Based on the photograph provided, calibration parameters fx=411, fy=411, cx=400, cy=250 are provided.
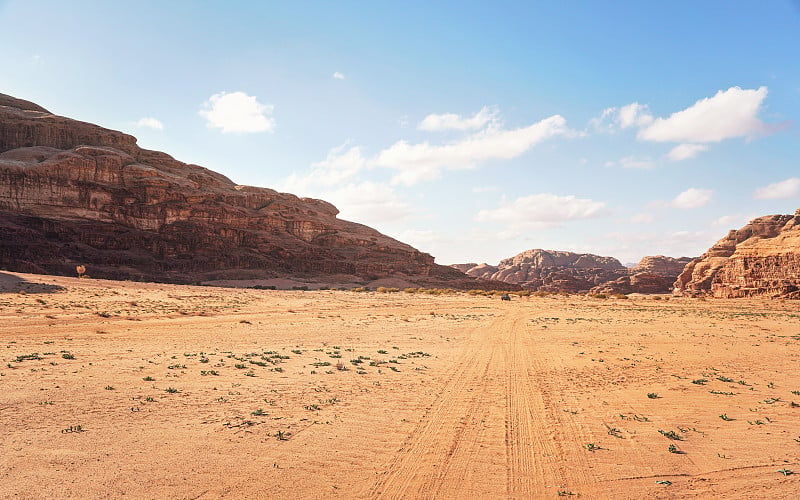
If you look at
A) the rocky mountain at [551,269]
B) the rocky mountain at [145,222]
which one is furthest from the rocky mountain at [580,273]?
the rocky mountain at [145,222]

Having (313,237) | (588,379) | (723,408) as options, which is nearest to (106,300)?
(588,379)

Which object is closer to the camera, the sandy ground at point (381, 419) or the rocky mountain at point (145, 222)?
the sandy ground at point (381, 419)

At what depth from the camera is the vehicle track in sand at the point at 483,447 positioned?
5938mm

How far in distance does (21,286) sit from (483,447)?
38.8 metres

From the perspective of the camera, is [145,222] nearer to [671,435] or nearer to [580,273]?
[671,435]

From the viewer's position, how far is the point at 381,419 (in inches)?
337

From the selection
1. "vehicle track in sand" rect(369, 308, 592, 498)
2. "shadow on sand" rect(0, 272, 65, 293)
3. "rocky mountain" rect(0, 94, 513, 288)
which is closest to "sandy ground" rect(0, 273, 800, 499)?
"vehicle track in sand" rect(369, 308, 592, 498)

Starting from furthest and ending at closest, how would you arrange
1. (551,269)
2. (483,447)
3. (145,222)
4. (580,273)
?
(551,269) → (580,273) → (145,222) → (483,447)

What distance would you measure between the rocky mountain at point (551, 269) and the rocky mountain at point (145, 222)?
137 feet

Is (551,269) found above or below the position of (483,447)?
above

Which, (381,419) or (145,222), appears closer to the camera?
(381,419)

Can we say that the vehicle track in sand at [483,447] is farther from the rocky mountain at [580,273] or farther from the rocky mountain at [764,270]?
the rocky mountain at [580,273]

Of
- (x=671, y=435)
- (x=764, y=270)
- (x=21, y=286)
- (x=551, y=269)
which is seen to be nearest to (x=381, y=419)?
(x=671, y=435)

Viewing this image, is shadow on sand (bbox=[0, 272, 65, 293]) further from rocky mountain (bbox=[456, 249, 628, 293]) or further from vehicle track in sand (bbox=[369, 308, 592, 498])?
rocky mountain (bbox=[456, 249, 628, 293])
